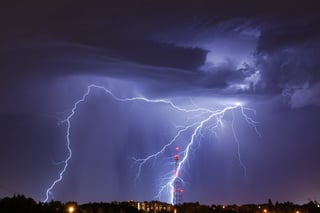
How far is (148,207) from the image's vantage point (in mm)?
83438

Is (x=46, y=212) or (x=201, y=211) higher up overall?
(x=201, y=211)

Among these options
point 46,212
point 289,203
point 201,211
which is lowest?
point 46,212

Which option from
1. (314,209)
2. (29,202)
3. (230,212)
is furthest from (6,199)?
(314,209)

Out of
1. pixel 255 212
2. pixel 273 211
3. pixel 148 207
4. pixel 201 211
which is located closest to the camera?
pixel 201 211

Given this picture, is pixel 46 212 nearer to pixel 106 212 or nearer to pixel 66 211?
pixel 66 211

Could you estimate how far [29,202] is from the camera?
144 ft

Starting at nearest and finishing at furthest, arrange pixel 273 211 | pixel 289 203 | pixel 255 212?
pixel 255 212, pixel 273 211, pixel 289 203

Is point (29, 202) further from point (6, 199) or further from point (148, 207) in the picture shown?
point (148, 207)

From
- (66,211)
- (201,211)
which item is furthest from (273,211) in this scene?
(66,211)

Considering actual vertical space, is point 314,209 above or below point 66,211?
above

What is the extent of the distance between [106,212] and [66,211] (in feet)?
32.4

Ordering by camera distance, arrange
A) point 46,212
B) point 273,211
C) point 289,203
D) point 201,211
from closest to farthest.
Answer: point 46,212, point 201,211, point 273,211, point 289,203

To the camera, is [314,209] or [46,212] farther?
[314,209]

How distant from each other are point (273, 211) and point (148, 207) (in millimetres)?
16190
